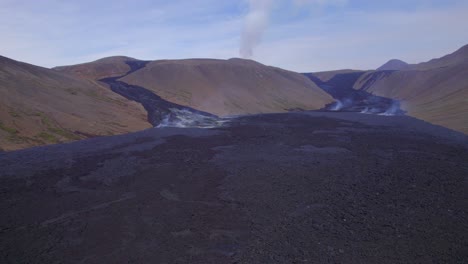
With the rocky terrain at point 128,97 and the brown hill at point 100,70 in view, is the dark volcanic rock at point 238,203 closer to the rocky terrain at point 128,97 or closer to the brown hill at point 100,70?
the rocky terrain at point 128,97

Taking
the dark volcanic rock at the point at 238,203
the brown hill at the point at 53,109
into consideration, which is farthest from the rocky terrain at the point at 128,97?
the dark volcanic rock at the point at 238,203

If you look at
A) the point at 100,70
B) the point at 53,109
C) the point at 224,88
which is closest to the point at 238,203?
the point at 53,109

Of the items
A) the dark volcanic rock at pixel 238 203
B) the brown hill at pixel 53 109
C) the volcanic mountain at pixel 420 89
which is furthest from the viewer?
the volcanic mountain at pixel 420 89

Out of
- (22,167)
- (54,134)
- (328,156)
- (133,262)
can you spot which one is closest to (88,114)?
(54,134)

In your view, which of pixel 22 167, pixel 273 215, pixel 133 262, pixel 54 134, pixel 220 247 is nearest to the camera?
pixel 133 262

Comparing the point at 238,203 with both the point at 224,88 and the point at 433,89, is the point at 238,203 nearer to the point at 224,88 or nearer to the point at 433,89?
the point at 224,88

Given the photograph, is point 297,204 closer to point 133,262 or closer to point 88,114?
point 133,262
